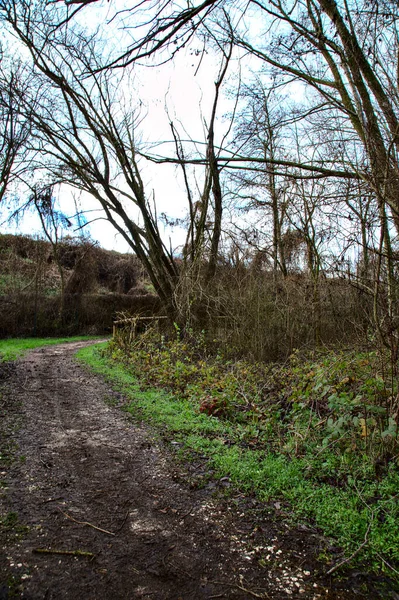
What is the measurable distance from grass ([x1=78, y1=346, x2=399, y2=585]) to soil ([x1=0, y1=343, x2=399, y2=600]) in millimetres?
191

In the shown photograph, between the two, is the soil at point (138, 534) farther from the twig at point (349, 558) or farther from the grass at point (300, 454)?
the grass at point (300, 454)

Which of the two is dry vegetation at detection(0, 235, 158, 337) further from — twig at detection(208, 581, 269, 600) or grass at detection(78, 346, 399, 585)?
twig at detection(208, 581, 269, 600)

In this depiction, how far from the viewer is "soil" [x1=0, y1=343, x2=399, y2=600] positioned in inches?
88.7

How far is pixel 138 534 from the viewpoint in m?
2.75

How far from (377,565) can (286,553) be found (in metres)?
0.57

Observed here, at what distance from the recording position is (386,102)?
4.59 m

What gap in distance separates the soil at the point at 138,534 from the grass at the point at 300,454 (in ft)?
0.63

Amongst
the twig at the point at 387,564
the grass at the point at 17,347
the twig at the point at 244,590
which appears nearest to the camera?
the twig at the point at 244,590

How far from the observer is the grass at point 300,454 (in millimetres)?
2812

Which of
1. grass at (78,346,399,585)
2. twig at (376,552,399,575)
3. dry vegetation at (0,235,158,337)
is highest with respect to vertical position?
dry vegetation at (0,235,158,337)

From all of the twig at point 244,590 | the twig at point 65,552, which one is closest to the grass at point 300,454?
the twig at point 244,590

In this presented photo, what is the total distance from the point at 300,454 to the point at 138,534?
6.51 ft

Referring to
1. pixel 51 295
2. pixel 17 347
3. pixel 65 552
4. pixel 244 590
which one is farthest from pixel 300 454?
pixel 51 295

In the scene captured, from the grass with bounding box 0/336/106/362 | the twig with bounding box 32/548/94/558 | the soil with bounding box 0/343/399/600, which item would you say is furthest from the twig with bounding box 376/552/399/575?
the grass with bounding box 0/336/106/362
